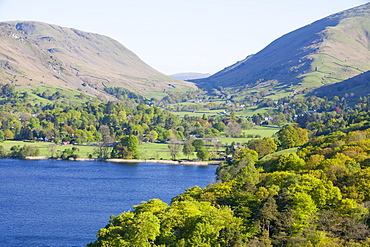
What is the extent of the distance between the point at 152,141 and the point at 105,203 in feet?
296

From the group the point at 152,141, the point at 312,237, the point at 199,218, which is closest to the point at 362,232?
the point at 312,237

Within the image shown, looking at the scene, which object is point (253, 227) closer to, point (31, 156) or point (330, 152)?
point (330, 152)

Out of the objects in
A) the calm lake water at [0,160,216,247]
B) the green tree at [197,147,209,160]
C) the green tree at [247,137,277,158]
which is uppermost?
the green tree at [247,137,277,158]

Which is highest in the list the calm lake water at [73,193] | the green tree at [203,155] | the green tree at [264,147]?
the green tree at [264,147]

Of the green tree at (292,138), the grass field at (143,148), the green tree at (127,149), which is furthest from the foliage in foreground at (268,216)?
the grass field at (143,148)

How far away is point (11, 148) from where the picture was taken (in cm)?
13562

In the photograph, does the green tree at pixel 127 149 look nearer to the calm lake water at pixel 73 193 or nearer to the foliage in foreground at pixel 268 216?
the calm lake water at pixel 73 193

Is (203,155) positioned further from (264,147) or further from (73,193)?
(73,193)

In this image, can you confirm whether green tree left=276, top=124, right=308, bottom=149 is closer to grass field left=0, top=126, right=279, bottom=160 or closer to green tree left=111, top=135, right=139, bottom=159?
grass field left=0, top=126, right=279, bottom=160

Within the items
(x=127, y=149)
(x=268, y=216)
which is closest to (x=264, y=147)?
(x=127, y=149)

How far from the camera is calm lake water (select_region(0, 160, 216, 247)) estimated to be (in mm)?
64188

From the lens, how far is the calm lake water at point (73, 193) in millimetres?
64188

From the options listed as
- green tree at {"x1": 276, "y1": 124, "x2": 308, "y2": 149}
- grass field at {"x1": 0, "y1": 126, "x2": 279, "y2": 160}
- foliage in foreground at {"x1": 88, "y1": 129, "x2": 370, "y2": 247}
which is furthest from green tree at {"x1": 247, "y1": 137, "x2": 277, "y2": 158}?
foliage in foreground at {"x1": 88, "y1": 129, "x2": 370, "y2": 247}

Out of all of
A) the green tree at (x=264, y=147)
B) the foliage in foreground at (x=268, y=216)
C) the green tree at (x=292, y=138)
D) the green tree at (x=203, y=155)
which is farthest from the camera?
the green tree at (x=203, y=155)
